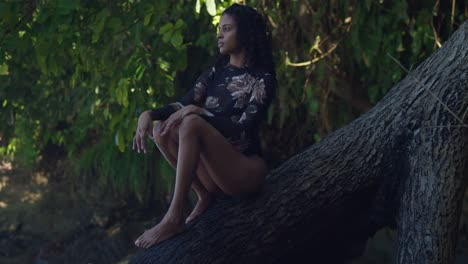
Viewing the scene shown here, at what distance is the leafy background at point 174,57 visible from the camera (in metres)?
5.71

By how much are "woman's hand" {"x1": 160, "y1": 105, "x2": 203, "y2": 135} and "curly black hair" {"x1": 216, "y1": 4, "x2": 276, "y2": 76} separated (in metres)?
0.42

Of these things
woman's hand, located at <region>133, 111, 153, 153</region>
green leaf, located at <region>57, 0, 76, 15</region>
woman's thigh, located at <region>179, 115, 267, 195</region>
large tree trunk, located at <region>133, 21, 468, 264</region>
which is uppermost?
green leaf, located at <region>57, 0, 76, 15</region>

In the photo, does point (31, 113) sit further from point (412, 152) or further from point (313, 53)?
point (412, 152)

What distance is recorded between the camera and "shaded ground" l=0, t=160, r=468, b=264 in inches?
332

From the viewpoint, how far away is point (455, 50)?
4.51 m

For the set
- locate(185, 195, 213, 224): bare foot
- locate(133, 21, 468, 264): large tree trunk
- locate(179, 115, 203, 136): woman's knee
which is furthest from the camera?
locate(185, 195, 213, 224): bare foot

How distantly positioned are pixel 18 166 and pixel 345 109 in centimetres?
506

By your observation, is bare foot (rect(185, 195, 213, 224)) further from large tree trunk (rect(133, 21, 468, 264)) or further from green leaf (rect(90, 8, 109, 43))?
green leaf (rect(90, 8, 109, 43))

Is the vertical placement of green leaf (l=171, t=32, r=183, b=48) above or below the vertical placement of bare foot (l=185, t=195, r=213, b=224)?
above

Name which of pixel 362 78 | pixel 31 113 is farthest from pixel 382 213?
pixel 31 113

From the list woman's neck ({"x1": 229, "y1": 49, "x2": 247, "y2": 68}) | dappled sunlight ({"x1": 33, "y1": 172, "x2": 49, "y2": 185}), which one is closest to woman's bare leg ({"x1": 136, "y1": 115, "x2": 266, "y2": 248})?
woman's neck ({"x1": 229, "y1": 49, "x2": 247, "y2": 68})

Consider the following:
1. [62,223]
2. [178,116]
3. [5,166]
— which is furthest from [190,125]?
[5,166]

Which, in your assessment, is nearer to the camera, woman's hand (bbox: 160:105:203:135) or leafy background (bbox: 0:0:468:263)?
woman's hand (bbox: 160:105:203:135)

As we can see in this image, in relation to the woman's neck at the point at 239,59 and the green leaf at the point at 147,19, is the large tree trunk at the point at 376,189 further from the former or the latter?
the green leaf at the point at 147,19
